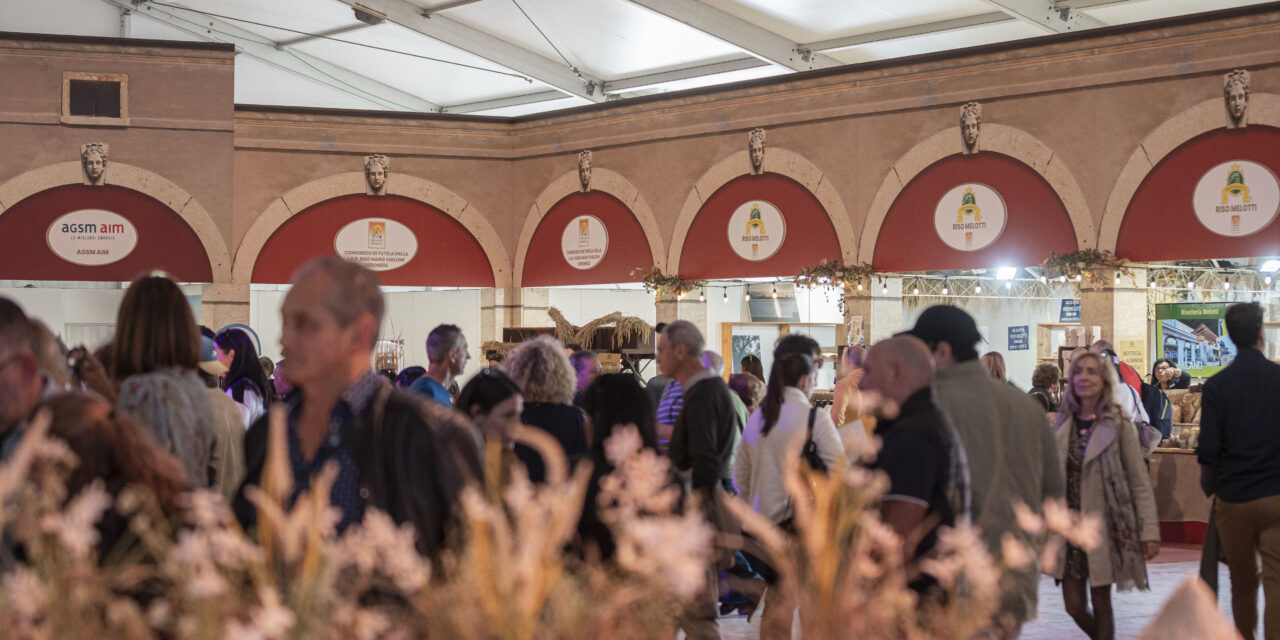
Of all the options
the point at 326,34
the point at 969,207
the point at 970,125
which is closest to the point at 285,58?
the point at 326,34

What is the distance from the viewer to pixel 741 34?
48.0 feet

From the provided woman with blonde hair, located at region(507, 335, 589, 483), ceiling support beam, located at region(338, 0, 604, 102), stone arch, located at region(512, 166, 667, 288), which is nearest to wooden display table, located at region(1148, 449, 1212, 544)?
woman with blonde hair, located at region(507, 335, 589, 483)

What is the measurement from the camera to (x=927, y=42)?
14633 mm

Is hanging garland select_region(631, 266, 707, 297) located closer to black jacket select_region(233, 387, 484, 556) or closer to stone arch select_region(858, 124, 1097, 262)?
stone arch select_region(858, 124, 1097, 262)

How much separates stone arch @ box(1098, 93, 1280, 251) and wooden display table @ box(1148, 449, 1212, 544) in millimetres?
2877

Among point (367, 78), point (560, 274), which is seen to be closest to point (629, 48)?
point (560, 274)

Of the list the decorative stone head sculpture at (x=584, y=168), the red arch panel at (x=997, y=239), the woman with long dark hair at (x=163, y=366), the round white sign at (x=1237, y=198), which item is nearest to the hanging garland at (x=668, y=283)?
the decorative stone head sculpture at (x=584, y=168)

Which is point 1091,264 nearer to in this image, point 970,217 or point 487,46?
point 970,217

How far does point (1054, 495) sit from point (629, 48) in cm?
1322

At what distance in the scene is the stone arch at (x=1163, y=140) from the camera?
11.0 metres

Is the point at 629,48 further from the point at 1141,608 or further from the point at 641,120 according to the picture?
the point at 1141,608

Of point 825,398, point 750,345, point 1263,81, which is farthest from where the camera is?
point 750,345

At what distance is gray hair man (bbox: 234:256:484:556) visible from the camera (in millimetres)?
2152

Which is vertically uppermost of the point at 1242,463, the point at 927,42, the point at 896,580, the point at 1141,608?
the point at 927,42
